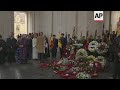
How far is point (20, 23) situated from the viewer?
2297 cm

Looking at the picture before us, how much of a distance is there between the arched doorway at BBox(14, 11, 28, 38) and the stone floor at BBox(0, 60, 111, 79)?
8.92 meters

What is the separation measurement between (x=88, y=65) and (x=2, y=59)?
14.8 ft

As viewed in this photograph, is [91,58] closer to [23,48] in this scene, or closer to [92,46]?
[92,46]

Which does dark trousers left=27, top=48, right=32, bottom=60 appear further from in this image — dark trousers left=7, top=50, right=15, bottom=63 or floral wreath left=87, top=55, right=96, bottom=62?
floral wreath left=87, top=55, right=96, bottom=62

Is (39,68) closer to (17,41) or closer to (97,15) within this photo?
(17,41)

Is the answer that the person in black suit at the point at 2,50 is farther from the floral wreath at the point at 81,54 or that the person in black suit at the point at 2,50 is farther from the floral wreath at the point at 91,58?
the floral wreath at the point at 91,58

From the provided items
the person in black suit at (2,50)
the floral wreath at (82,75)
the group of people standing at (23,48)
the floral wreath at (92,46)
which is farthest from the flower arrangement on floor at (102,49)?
the person in black suit at (2,50)

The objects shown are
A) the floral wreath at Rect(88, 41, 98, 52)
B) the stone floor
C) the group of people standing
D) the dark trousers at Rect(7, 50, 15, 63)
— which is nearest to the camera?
the stone floor

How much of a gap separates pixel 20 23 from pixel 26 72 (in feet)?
38.9

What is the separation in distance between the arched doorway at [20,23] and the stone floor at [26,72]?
8.92 metres

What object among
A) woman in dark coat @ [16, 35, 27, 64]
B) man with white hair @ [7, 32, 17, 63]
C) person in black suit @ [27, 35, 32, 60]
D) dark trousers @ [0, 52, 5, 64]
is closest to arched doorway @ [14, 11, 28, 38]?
person in black suit @ [27, 35, 32, 60]

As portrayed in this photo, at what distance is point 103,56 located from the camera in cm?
1223

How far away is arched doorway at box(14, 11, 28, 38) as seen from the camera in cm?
2203
